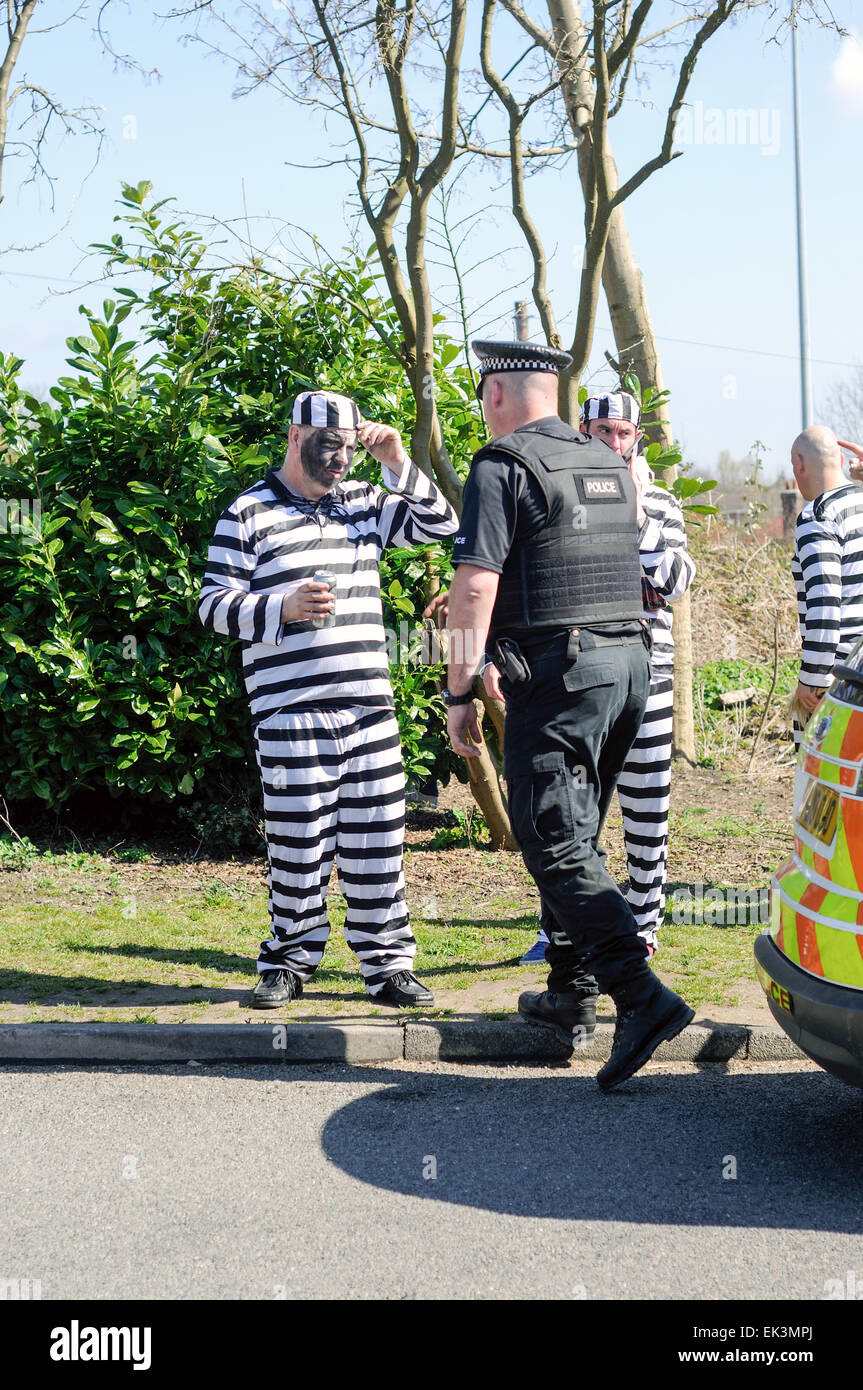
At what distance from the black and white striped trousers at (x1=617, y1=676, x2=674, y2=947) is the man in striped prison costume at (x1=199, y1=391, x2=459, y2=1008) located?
2.87 feet

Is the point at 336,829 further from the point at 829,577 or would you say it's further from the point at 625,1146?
the point at 829,577

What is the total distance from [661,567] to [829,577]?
720 millimetres

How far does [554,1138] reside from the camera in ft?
12.6

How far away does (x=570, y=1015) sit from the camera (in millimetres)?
4387

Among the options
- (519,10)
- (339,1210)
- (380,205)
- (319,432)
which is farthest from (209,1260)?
(519,10)

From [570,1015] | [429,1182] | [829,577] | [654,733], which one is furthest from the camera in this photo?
[829,577]

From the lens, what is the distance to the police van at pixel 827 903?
3.28m

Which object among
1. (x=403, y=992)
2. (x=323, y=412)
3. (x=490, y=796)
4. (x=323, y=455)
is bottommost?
(x=403, y=992)

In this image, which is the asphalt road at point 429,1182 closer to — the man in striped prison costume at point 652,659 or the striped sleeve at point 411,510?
the man in striped prison costume at point 652,659

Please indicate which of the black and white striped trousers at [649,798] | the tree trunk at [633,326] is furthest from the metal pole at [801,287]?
the black and white striped trousers at [649,798]

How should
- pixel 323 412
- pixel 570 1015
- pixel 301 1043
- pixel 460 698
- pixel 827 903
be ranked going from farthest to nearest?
pixel 323 412, pixel 301 1043, pixel 570 1015, pixel 460 698, pixel 827 903

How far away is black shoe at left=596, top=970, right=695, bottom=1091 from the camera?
3957 millimetres

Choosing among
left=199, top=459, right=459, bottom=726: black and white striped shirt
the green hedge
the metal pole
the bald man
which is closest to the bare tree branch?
the green hedge

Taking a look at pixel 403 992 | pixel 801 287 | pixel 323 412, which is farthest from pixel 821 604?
pixel 801 287
